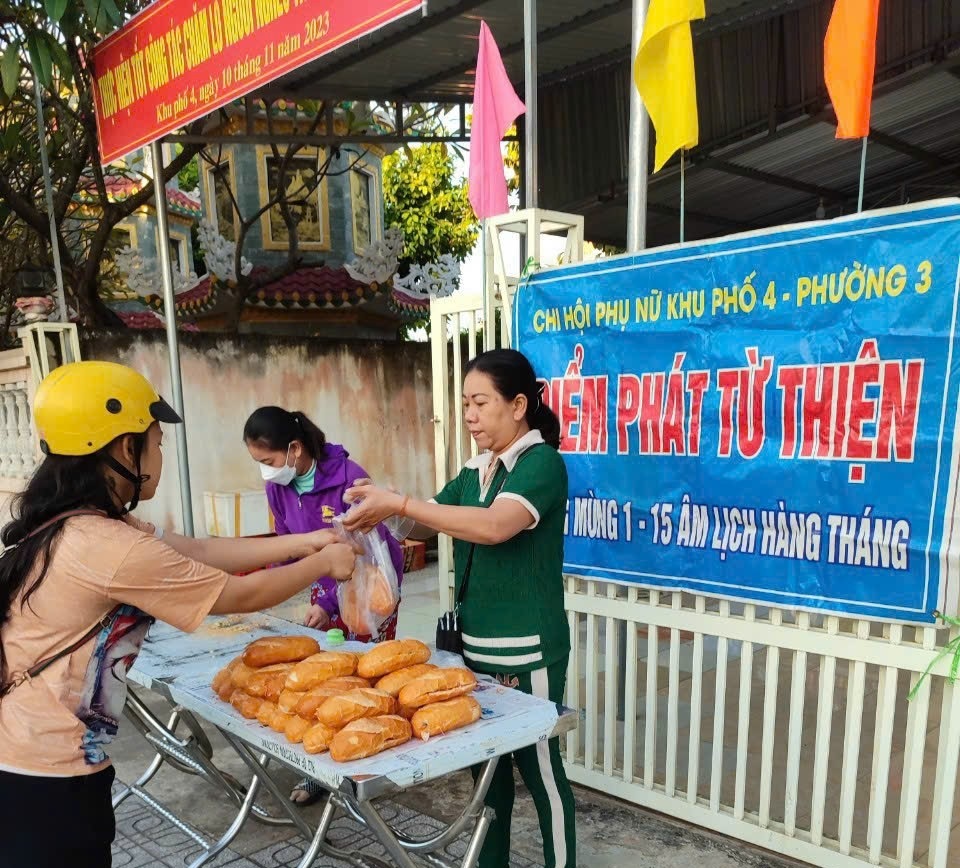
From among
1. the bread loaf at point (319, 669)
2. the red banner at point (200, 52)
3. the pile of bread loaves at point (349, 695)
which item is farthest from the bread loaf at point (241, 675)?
the red banner at point (200, 52)

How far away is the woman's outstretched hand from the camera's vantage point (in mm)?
2034

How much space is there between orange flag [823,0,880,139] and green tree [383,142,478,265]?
14.0 metres

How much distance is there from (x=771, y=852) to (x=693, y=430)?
150cm

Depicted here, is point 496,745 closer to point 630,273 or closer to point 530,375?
point 530,375

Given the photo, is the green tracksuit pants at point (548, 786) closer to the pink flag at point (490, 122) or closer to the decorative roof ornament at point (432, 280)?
the pink flag at point (490, 122)

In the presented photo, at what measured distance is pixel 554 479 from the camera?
78.2 inches

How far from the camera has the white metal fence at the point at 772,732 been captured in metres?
2.23

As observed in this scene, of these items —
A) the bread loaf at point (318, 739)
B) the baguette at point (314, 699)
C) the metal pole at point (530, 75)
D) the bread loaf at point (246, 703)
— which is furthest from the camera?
the metal pole at point (530, 75)

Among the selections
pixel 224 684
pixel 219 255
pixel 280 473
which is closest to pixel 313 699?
pixel 224 684

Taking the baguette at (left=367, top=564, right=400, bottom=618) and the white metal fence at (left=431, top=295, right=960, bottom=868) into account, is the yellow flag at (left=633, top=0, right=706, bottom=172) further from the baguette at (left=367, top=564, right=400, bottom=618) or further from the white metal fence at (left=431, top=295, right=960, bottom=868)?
the baguette at (left=367, top=564, right=400, bottom=618)

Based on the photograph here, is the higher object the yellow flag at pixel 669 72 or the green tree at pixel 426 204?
the green tree at pixel 426 204

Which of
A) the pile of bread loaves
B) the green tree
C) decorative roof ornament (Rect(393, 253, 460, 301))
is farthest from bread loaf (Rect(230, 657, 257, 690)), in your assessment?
the green tree

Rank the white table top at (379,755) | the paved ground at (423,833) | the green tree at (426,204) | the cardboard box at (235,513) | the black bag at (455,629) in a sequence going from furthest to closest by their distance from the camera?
the green tree at (426,204) < the cardboard box at (235,513) < the paved ground at (423,833) < the black bag at (455,629) < the white table top at (379,755)

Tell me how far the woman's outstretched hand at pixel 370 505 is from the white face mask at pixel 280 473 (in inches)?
30.1
